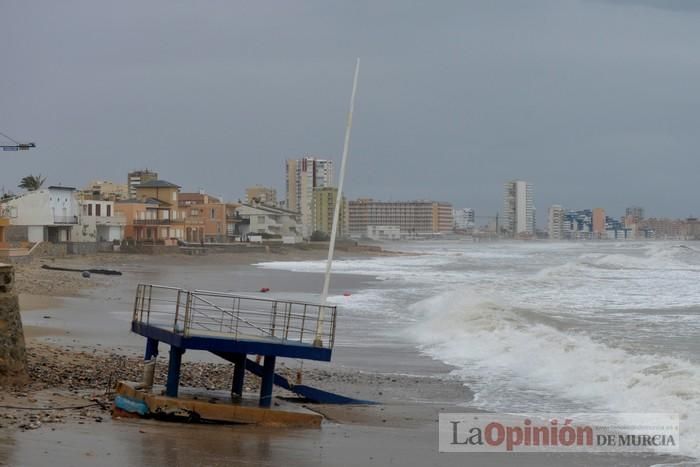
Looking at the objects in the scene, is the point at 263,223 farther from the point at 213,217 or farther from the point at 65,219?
the point at 65,219

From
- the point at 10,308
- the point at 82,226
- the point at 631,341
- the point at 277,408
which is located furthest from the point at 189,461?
the point at 82,226

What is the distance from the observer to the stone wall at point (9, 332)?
1157 cm

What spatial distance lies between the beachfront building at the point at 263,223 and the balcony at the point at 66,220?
39.6m

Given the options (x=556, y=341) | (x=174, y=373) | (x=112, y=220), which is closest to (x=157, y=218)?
(x=112, y=220)

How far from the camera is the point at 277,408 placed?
1155 cm

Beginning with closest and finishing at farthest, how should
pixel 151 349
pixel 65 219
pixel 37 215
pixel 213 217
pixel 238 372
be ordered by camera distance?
pixel 238 372 < pixel 151 349 < pixel 37 215 < pixel 65 219 < pixel 213 217

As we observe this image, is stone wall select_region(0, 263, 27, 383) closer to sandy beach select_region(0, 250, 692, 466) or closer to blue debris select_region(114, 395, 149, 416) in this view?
sandy beach select_region(0, 250, 692, 466)

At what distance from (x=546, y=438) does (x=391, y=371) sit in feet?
19.7

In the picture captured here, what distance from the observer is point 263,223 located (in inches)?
4724

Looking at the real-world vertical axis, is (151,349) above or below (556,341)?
above

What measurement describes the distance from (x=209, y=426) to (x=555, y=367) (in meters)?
8.69

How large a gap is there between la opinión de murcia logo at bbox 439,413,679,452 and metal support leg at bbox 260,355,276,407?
2.15 meters

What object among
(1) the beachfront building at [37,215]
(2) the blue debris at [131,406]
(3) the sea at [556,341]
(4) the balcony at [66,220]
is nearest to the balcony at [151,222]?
(4) the balcony at [66,220]

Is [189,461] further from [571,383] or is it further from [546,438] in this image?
[571,383]
